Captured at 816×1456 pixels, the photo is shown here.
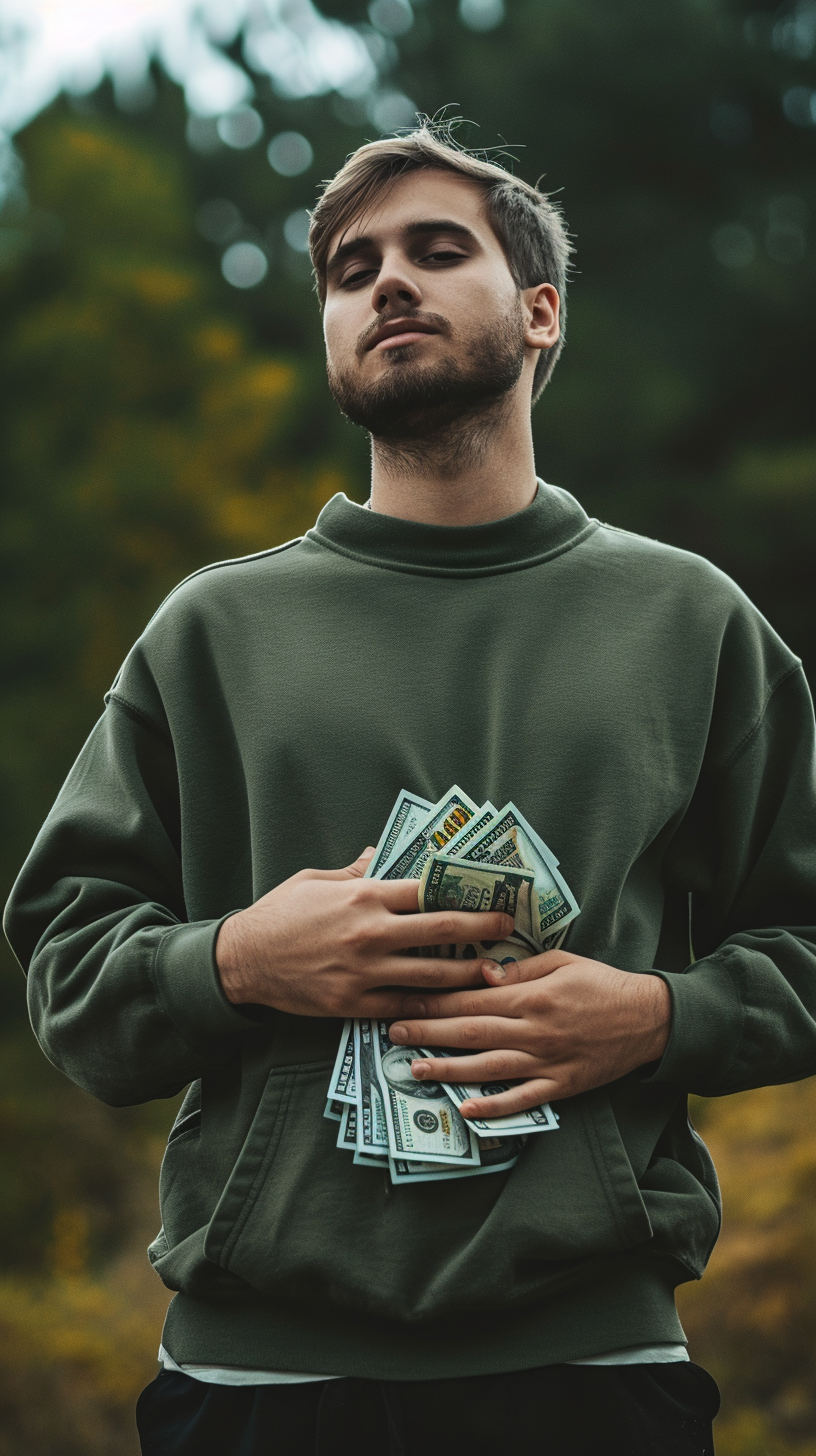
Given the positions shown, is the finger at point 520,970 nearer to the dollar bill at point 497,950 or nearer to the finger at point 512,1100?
the dollar bill at point 497,950

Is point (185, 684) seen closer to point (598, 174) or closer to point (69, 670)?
point (69, 670)

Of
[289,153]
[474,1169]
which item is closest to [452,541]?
[474,1169]

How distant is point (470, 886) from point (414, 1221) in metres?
0.45

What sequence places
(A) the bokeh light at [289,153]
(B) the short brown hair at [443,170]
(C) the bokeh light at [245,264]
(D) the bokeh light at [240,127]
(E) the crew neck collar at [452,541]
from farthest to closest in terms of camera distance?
(D) the bokeh light at [240,127] → (A) the bokeh light at [289,153] → (C) the bokeh light at [245,264] → (B) the short brown hair at [443,170] → (E) the crew neck collar at [452,541]

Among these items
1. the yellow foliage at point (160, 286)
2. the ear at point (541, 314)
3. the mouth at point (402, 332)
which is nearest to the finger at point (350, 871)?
the mouth at point (402, 332)

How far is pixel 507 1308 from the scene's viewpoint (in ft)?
5.74

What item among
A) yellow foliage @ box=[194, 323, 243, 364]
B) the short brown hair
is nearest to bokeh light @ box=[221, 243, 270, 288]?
yellow foliage @ box=[194, 323, 243, 364]

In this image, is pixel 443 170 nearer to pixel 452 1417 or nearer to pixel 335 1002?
pixel 335 1002

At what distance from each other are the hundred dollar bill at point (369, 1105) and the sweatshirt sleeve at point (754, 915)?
409mm

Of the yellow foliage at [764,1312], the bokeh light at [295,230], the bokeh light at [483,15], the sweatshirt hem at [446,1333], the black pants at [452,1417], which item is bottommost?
the yellow foliage at [764,1312]

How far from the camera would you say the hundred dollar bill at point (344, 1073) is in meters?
1.76

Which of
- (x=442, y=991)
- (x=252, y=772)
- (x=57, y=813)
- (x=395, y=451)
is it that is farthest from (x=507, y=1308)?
(x=395, y=451)

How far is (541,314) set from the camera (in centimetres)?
244

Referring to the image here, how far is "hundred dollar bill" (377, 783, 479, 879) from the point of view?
183 cm
